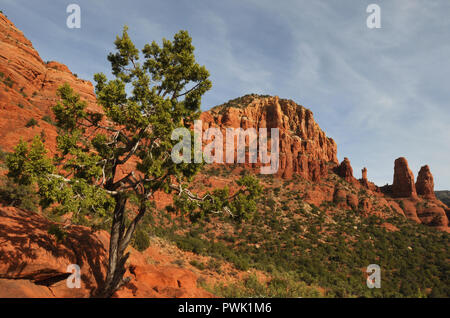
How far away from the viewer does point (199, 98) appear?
424 inches

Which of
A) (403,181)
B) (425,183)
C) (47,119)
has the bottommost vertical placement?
(425,183)

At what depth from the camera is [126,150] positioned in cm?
952

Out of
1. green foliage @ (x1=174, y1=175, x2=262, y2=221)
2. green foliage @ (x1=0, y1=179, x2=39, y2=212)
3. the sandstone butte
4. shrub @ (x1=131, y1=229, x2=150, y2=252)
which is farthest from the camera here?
shrub @ (x1=131, y1=229, x2=150, y2=252)

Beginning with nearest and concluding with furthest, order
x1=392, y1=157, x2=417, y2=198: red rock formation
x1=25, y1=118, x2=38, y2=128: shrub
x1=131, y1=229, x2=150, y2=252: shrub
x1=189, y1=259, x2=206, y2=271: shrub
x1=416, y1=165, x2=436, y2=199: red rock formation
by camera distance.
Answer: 1. x1=131, y1=229, x2=150, y2=252: shrub
2. x1=189, y1=259, x2=206, y2=271: shrub
3. x1=25, y1=118, x2=38, y2=128: shrub
4. x1=392, y1=157, x2=417, y2=198: red rock formation
5. x1=416, y1=165, x2=436, y2=199: red rock formation

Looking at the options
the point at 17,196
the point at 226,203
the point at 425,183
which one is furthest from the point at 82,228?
the point at 425,183

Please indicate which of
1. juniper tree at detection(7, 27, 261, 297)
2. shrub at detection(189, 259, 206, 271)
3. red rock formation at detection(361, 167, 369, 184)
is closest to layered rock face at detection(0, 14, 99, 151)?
juniper tree at detection(7, 27, 261, 297)

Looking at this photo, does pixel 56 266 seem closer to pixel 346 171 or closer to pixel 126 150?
pixel 126 150

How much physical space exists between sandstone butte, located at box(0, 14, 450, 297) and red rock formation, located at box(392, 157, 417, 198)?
0.32 metres

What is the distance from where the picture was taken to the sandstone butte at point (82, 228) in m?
8.12

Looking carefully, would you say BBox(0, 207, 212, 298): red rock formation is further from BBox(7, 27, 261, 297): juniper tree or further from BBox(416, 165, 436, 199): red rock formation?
BBox(416, 165, 436, 199): red rock formation

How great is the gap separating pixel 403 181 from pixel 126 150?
10240 centimetres

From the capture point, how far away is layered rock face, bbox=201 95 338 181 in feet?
253

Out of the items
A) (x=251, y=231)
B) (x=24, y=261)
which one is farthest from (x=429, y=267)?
(x=24, y=261)
